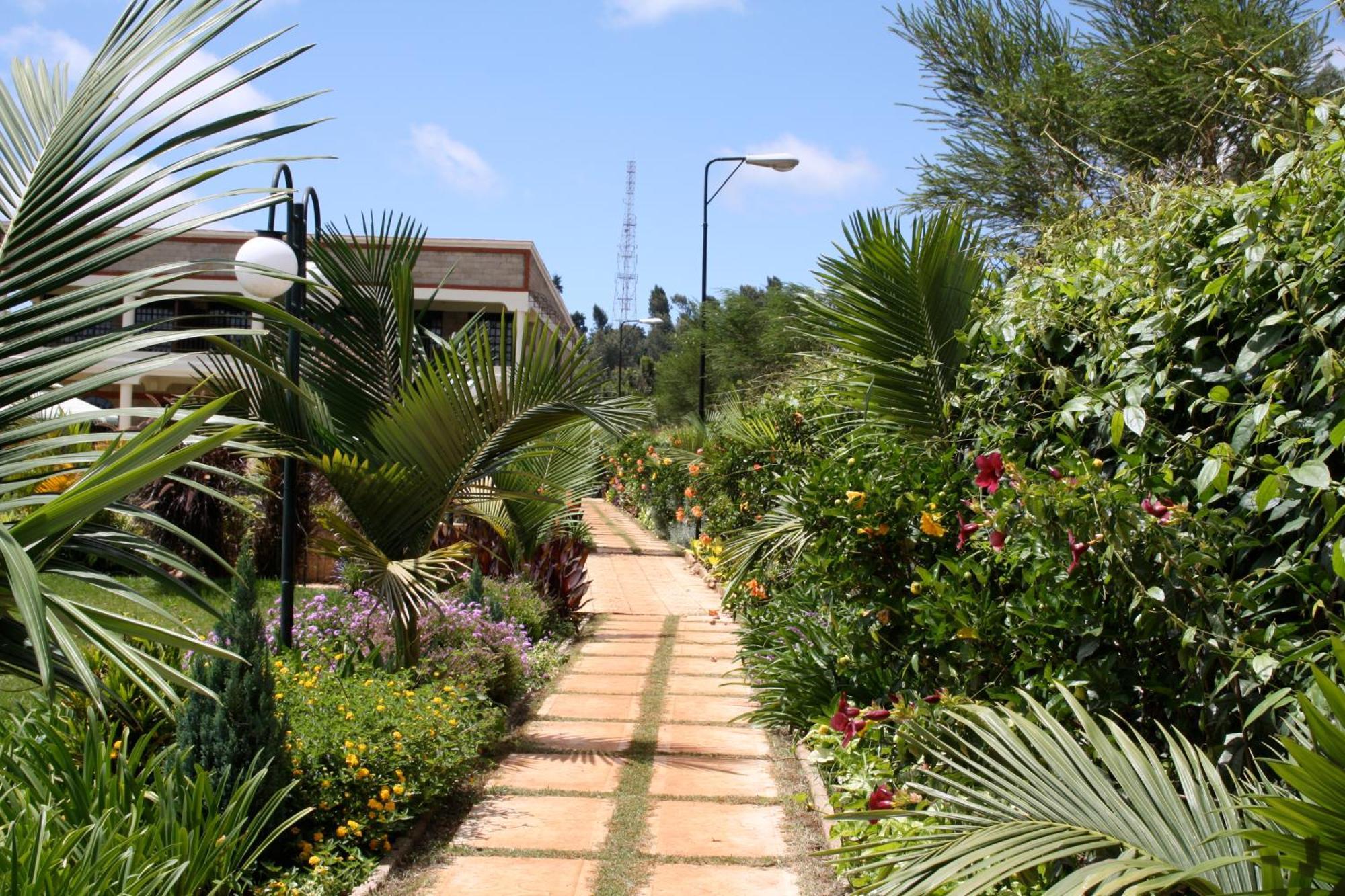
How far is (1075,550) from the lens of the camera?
268 cm

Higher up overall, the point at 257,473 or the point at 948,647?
the point at 257,473

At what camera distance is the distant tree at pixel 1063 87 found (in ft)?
26.1

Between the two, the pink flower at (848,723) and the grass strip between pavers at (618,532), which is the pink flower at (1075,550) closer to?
the pink flower at (848,723)

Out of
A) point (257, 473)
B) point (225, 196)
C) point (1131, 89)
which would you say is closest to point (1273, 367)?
point (225, 196)

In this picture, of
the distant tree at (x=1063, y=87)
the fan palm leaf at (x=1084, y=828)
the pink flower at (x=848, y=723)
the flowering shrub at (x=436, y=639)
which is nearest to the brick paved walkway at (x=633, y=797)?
the flowering shrub at (x=436, y=639)

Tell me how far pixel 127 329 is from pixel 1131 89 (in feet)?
28.6

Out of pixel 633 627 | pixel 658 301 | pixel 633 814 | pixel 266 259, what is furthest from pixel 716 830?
pixel 658 301

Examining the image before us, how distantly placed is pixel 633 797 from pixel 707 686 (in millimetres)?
2546

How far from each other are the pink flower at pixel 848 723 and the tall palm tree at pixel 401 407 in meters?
1.86

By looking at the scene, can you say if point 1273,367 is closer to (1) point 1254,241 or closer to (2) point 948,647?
(1) point 1254,241

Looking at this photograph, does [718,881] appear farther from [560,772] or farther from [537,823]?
[560,772]

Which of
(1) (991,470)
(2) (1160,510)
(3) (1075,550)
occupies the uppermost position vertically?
(1) (991,470)

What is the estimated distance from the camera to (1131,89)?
8.71 meters

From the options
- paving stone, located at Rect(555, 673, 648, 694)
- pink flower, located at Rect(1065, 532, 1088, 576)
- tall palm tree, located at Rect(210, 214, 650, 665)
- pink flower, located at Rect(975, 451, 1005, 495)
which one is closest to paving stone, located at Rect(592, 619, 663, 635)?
paving stone, located at Rect(555, 673, 648, 694)
